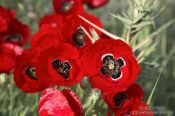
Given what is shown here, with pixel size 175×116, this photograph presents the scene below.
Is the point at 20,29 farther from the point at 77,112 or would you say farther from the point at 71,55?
the point at 77,112

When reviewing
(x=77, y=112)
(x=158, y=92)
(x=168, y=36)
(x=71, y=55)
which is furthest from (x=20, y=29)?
(x=168, y=36)

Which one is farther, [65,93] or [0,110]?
[0,110]

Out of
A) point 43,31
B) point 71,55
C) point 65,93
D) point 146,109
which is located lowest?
point 146,109

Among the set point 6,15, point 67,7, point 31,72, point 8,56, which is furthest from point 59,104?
point 67,7

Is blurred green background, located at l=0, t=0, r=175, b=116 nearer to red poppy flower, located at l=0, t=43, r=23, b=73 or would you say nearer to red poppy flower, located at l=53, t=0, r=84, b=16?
red poppy flower, located at l=0, t=43, r=23, b=73

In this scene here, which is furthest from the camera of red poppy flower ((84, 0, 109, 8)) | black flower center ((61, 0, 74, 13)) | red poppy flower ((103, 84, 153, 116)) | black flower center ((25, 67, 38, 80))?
red poppy flower ((84, 0, 109, 8))

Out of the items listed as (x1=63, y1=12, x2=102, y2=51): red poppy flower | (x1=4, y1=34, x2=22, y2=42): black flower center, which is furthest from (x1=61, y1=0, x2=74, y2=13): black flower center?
(x1=63, y1=12, x2=102, y2=51): red poppy flower
